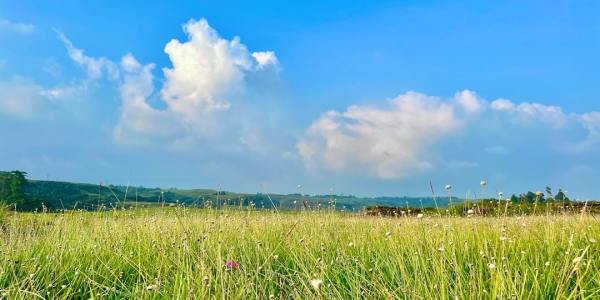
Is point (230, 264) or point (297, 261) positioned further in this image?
point (297, 261)

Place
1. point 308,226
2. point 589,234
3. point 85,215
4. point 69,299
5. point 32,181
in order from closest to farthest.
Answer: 1. point 69,299
2. point 589,234
3. point 308,226
4. point 85,215
5. point 32,181

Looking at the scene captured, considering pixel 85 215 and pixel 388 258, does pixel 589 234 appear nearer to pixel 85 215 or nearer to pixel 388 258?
pixel 388 258

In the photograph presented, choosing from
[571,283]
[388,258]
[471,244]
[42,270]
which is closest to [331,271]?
[388,258]

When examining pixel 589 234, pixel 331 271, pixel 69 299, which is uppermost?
pixel 589 234

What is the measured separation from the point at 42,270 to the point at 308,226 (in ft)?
15.6

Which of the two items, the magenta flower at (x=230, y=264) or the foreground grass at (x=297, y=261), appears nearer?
the magenta flower at (x=230, y=264)

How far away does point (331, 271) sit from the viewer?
5.48m

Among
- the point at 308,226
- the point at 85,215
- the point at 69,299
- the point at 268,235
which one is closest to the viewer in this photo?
the point at 69,299

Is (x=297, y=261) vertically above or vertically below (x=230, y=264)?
below

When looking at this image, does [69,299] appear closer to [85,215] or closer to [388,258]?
[388,258]

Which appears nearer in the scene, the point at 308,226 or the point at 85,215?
the point at 308,226

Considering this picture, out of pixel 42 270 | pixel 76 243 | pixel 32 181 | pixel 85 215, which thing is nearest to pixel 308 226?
pixel 76 243

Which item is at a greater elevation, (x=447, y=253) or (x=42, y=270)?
(x=447, y=253)

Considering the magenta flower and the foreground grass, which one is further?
the foreground grass
